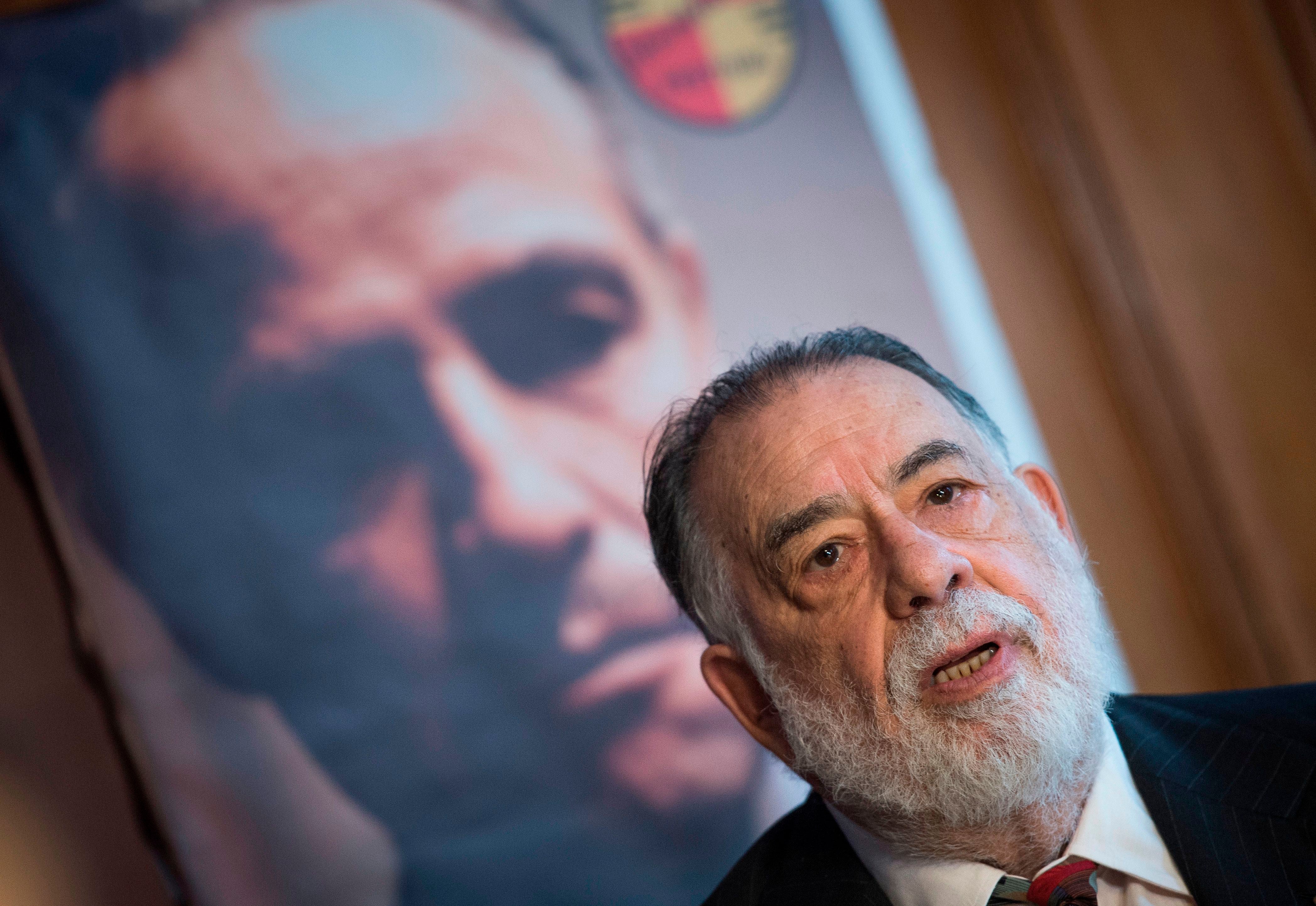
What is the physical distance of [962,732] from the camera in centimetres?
138

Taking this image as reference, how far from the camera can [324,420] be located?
221 centimetres

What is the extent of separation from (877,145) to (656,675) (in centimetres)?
133

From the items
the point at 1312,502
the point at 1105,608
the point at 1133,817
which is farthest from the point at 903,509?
the point at 1312,502

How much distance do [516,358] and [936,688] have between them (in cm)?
125

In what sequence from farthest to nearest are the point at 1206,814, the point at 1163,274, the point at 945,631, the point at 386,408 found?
1. the point at 1163,274
2. the point at 386,408
3. the point at 1206,814
4. the point at 945,631

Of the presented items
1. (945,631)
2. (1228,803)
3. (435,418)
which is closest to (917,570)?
(945,631)

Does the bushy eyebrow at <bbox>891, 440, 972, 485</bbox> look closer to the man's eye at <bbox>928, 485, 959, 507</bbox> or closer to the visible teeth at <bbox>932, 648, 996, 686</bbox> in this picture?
the man's eye at <bbox>928, 485, 959, 507</bbox>

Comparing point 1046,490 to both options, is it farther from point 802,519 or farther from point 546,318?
point 546,318

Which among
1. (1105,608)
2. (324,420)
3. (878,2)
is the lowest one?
(1105,608)

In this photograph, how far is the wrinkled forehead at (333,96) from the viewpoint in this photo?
87.1 inches

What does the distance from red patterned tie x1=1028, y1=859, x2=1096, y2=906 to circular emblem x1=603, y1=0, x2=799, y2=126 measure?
1714 mm

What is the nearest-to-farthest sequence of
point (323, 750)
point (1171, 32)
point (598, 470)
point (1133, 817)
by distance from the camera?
point (1133, 817)
point (323, 750)
point (598, 470)
point (1171, 32)

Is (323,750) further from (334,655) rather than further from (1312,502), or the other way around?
(1312,502)

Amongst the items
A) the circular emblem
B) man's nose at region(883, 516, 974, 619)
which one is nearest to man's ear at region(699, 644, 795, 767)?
man's nose at region(883, 516, 974, 619)
